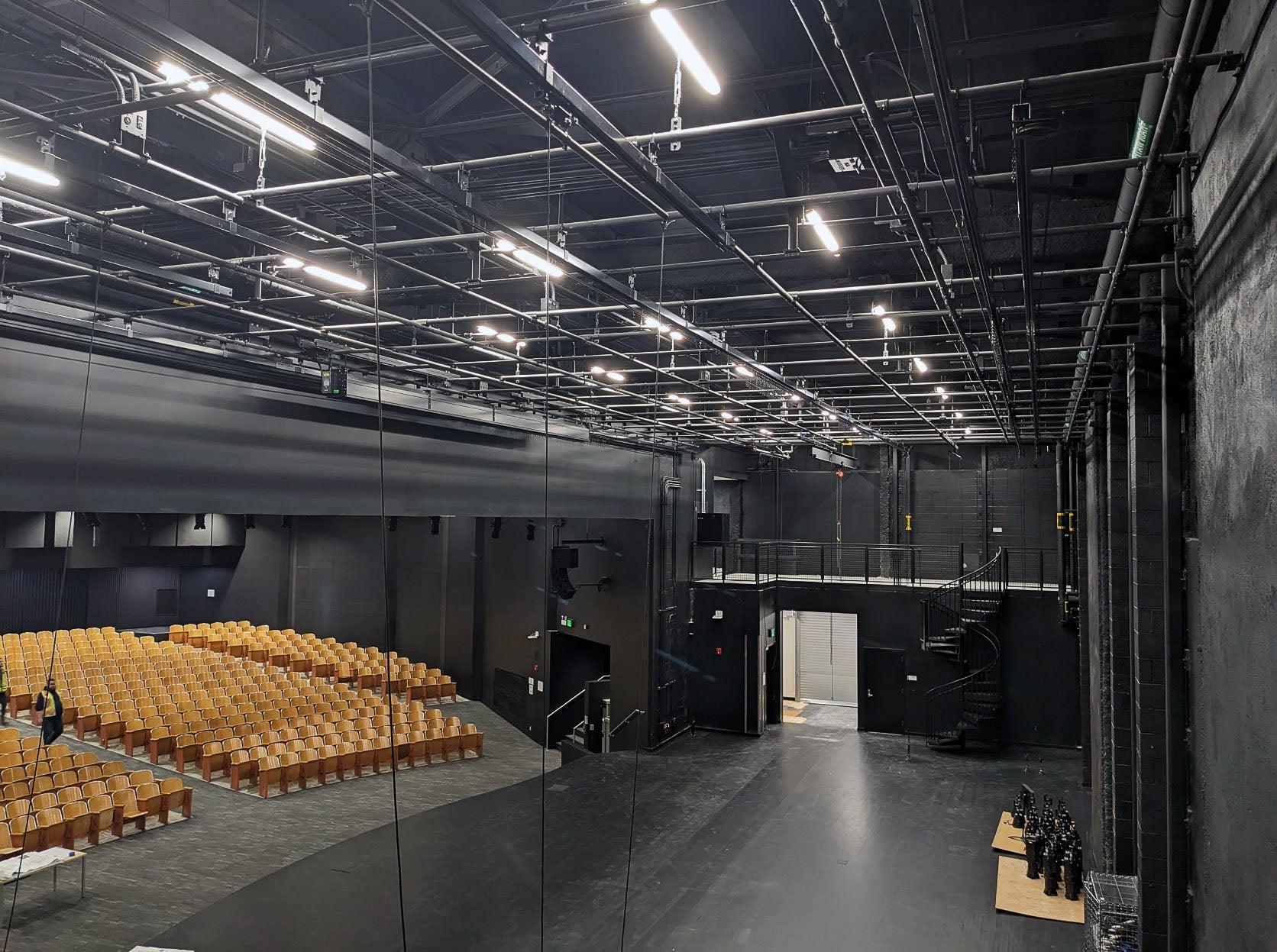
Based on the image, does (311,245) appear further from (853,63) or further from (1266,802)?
(1266,802)

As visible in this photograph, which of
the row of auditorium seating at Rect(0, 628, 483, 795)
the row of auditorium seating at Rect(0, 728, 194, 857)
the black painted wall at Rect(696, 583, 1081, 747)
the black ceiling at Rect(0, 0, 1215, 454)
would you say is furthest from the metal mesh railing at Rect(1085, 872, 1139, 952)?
the row of auditorium seating at Rect(0, 728, 194, 857)

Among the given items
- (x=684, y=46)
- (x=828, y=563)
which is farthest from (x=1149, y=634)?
(x=828, y=563)

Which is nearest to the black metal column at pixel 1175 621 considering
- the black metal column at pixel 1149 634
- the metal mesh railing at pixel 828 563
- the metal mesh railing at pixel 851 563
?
the black metal column at pixel 1149 634

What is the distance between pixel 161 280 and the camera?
6961mm

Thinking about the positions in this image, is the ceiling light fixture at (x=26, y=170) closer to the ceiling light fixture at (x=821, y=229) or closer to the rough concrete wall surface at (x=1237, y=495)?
the ceiling light fixture at (x=821, y=229)

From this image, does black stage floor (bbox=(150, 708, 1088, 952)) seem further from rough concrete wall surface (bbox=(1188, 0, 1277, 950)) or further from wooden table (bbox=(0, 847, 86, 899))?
rough concrete wall surface (bbox=(1188, 0, 1277, 950))

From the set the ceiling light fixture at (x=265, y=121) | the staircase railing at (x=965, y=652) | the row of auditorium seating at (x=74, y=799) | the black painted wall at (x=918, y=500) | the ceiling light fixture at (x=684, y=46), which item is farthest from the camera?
the black painted wall at (x=918, y=500)

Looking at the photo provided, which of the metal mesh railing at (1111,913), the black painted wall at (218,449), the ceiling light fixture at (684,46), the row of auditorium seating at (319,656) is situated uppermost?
the ceiling light fixture at (684,46)

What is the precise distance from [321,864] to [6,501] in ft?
17.1

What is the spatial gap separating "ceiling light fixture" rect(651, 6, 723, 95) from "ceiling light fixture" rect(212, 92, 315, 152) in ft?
5.41

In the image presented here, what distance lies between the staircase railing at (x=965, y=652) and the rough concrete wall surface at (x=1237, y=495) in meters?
12.6

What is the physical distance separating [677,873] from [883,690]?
8.65 meters

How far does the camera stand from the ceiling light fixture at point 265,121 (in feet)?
11.8

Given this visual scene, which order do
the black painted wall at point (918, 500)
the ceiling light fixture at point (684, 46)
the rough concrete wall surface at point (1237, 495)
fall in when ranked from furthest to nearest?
the black painted wall at point (918, 500), the ceiling light fixture at point (684, 46), the rough concrete wall surface at point (1237, 495)
